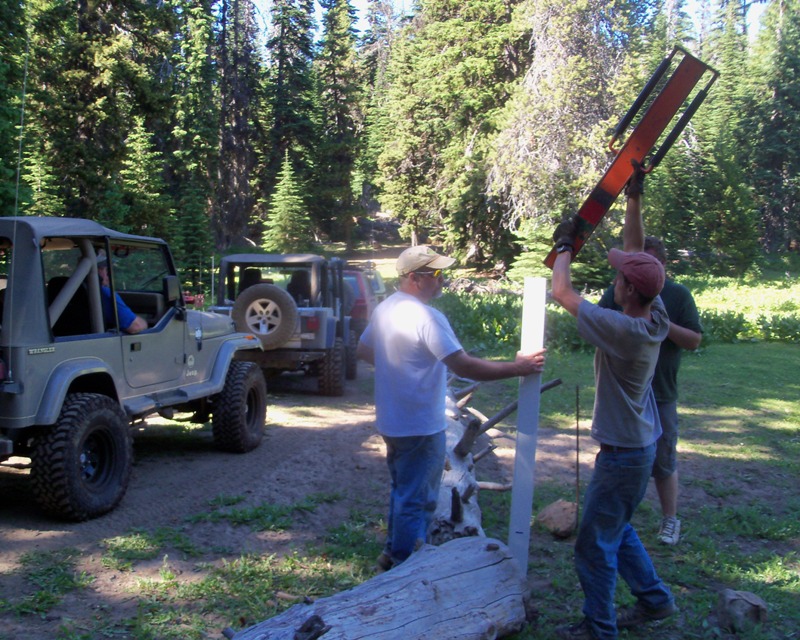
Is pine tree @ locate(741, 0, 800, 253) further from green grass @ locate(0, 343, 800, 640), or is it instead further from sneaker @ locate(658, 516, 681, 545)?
sneaker @ locate(658, 516, 681, 545)

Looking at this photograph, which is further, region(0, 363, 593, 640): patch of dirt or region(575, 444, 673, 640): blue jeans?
region(0, 363, 593, 640): patch of dirt

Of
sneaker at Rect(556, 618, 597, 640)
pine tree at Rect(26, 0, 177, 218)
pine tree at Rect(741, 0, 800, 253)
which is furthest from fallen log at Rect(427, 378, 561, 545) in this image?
pine tree at Rect(741, 0, 800, 253)

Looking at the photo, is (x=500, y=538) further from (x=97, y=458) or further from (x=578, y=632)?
(x=97, y=458)

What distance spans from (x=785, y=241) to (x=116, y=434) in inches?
2156

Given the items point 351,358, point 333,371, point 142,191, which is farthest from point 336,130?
point 333,371

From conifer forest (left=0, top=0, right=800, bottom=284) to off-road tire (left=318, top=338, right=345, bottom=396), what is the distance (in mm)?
4762

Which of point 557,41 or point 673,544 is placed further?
point 557,41

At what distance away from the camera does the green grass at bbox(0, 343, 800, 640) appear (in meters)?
4.16

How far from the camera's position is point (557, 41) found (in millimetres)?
26141

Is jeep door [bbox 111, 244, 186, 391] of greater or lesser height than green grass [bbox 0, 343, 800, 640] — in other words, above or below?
above

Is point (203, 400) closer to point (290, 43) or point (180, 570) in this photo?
point (180, 570)

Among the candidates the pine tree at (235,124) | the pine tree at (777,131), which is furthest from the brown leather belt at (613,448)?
the pine tree at (777,131)

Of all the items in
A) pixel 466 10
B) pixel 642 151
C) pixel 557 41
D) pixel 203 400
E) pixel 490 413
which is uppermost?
pixel 466 10

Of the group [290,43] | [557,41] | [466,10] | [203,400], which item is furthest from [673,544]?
[290,43]
